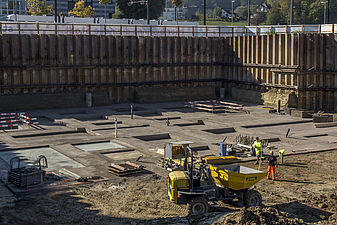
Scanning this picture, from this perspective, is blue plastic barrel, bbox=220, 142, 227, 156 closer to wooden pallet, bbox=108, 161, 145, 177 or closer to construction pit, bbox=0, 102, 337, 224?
construction pit, bbox=0, 102, 337, 224

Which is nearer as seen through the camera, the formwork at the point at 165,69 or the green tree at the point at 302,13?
the formwork at the point at 165,69

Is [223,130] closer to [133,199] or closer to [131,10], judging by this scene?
[133,199]

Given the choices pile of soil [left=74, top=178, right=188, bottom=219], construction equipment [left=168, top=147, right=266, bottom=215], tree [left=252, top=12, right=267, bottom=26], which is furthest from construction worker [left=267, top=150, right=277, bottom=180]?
tree [left=252, top=12, right=267, bottom=26]

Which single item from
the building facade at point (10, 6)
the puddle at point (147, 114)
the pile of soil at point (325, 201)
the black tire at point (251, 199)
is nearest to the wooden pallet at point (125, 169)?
the black tire at point (251, 199)

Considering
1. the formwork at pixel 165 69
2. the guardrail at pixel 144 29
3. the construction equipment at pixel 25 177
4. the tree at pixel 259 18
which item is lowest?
the construction equipment at pixel 25 177

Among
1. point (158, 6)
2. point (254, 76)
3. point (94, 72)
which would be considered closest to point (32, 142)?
point (94, 72)

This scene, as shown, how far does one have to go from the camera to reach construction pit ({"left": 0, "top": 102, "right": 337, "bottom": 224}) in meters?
18.5

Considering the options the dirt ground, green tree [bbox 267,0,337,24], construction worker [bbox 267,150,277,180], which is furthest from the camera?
green tree [bbox 267,0,337,24]

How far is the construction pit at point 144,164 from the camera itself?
60.8ft

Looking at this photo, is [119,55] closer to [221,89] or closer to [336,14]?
[221,89]

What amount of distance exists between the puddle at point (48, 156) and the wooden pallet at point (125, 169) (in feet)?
6.96

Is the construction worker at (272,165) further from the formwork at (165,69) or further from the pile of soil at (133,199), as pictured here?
the formwork at (165,69)

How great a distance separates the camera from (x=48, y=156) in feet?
93.0

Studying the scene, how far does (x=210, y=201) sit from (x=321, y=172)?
8.19 meters
